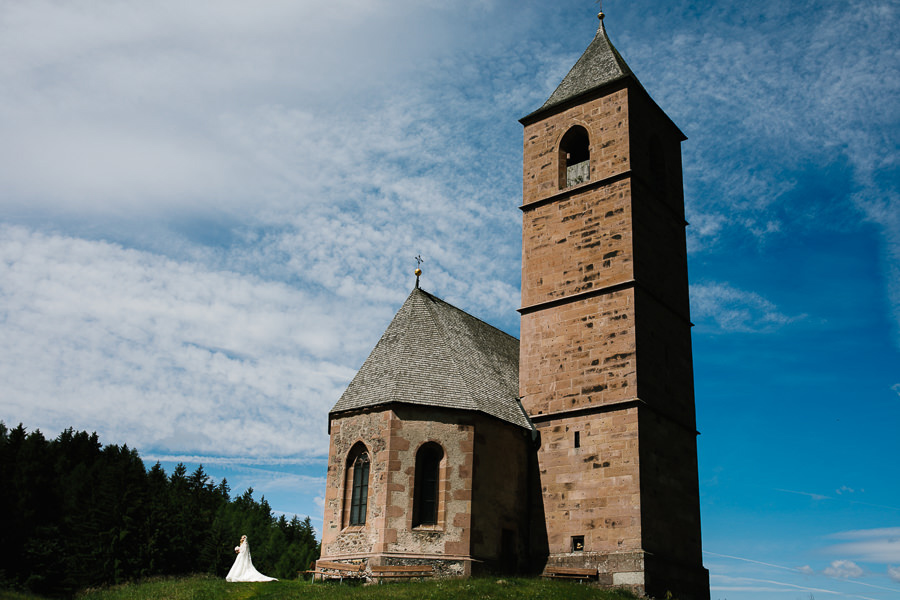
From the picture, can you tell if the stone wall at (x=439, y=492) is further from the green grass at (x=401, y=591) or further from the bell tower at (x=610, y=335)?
the bell tower at (x=610, y=335)

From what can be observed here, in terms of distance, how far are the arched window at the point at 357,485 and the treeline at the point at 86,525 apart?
22.8 m

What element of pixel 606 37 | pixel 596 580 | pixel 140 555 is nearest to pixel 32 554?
pixel 140 555

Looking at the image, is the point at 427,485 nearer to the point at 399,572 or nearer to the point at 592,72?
the point at 399,572

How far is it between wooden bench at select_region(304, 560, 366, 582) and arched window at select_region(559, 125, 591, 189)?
14.6 metres

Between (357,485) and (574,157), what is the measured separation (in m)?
14.2

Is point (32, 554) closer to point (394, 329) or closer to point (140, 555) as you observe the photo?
point (140, 555)

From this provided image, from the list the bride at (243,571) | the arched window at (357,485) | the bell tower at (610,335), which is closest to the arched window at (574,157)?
the bell tower at (610,335)

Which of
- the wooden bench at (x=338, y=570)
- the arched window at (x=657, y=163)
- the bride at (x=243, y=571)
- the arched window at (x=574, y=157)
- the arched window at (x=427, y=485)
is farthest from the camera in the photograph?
the arched window at (x=657, y=163)

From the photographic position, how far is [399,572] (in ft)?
70.2

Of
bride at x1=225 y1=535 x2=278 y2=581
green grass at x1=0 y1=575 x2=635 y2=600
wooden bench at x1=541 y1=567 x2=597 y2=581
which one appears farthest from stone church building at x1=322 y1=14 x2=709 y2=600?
bride at x1=225 y1=535 x2=278 y2=581

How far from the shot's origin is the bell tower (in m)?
23.0

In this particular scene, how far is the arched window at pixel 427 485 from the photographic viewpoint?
2261cm

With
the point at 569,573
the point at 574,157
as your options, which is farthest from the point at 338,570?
the point at 574,157

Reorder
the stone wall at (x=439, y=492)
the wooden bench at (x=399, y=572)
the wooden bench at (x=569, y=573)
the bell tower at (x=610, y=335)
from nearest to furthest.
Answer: the wooden bench at (x=399, y=572), the stone wall at (x=439, y=492), the wooden bench at (x=569, y=573), the bell tower at (x=610, y=335)
